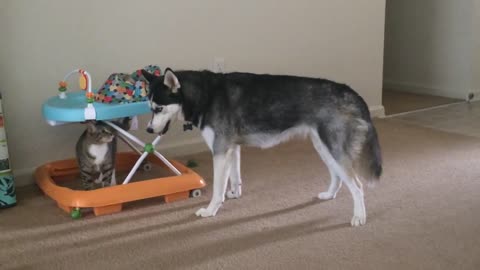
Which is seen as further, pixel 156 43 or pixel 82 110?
pixel 156 43

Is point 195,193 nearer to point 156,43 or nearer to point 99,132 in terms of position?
point 99,132

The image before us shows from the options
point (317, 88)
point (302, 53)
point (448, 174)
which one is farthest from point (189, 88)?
point (302, 53)

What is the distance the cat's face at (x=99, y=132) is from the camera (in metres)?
2.70

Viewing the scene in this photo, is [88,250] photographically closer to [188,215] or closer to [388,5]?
[188,215]

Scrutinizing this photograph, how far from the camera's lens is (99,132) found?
270 cm

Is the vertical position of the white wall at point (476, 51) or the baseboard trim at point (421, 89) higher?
the white wall at point (476, 51)

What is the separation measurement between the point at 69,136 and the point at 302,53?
1899 mm

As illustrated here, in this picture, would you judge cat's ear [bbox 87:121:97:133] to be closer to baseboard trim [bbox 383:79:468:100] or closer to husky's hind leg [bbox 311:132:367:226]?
husky's hind leg [bbox 311:132:367:226]

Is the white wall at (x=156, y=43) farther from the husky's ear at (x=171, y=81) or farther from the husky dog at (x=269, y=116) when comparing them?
the husky's ear at (x=171, y=81)

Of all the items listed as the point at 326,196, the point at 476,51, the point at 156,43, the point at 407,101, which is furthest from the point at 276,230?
the point at 476,51

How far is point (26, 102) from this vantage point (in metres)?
3.02

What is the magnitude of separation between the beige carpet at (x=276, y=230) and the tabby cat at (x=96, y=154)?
0.79 ft

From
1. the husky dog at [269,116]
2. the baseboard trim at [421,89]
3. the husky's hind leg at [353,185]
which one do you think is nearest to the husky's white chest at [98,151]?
the husky dog at [269,116]

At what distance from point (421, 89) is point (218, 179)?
156 inches
